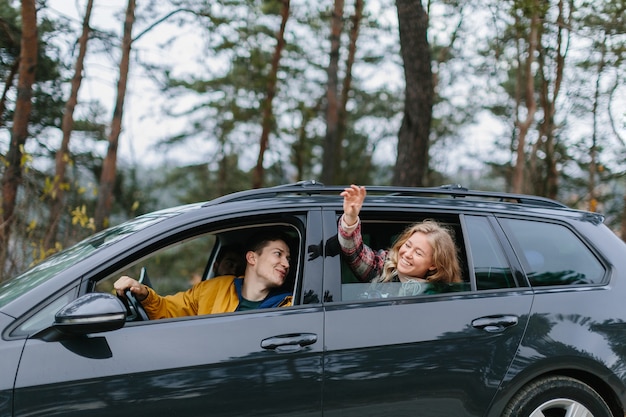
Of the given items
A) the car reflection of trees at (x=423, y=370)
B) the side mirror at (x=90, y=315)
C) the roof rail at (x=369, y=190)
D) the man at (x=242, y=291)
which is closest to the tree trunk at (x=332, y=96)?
the roof rail at (x=369, y=190)

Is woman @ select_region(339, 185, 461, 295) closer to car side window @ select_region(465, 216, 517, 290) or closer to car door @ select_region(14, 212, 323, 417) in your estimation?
car side window @ select_region(465, 216, 517, 290)

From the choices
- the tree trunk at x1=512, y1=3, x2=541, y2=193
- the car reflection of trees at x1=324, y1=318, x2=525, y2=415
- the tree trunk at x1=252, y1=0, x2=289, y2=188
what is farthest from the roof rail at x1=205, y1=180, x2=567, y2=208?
the tree trunk at x1=252, y1=0, x2=289, y2=188

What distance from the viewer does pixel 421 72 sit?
30.3 ft

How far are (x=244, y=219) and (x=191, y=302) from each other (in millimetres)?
753

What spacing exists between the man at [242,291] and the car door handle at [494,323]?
967 mm

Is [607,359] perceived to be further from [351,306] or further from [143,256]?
[143,256]

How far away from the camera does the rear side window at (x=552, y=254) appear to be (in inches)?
140

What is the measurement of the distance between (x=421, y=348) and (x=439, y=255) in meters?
0.58

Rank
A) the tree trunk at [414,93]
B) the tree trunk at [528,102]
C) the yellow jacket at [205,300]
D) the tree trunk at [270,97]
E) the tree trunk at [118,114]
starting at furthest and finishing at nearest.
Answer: the tree trunk at [270,97] → the tree trunk at [528,102] → the tree trunk at [118,114] → the tree trunk at [414,93] → the yellow jacket at [205,300]


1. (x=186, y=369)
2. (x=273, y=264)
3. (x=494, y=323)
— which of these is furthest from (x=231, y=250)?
(x=494, y=323)

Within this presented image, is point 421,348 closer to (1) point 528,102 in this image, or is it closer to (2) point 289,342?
(2) point 289,342

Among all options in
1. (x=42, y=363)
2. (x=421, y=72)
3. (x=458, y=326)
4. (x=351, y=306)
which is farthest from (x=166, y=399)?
(x=421, y=72)

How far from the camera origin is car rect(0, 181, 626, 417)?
2.69m

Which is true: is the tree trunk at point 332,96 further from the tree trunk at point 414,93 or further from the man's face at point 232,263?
the man's face at point 232,263
